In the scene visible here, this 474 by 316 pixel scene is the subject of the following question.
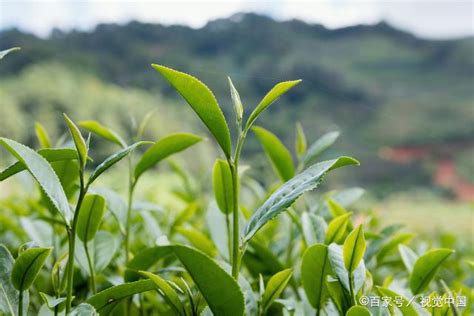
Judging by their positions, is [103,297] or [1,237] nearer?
[103,297]

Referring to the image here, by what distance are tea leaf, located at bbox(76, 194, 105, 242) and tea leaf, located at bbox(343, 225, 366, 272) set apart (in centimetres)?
18

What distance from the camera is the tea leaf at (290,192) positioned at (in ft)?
1.01

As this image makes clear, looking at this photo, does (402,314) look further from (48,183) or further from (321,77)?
(321,77)

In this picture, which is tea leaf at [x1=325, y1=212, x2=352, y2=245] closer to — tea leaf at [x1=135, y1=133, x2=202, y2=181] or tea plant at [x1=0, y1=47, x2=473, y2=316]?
tea plant at [x1=0, y1=47, x2=473, y2=316]

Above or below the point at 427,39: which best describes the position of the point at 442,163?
below

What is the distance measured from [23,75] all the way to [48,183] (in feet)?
27.8

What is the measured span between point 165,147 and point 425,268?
0.75 ft

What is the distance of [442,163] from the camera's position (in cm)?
1112

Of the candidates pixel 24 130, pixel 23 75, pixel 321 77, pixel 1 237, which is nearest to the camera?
pixel 1 237

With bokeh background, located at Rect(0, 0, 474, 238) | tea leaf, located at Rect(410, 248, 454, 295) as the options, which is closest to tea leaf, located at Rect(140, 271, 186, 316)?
tea leaf, located at Rect(410, 248, 454, 295)

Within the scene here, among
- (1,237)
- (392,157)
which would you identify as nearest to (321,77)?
(392,157)

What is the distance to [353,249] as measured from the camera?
1.11 ft

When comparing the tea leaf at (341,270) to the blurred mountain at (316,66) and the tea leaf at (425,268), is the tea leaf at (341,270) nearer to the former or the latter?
the tea leaf at (425,268)

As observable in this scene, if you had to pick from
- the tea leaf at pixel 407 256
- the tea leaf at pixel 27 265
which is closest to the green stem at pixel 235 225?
the tea leaf at pixel 27 265
